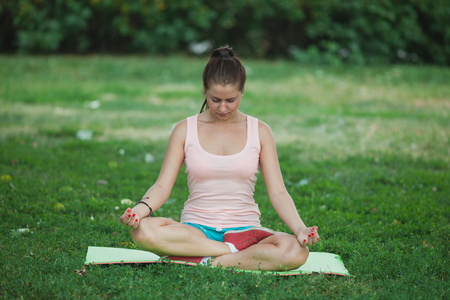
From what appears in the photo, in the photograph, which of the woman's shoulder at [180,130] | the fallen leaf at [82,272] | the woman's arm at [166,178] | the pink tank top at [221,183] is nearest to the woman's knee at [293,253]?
the pink tank top at [221,183]

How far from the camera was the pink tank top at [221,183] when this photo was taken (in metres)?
3.61

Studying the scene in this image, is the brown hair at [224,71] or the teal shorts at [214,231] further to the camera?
the teal shorts at [214,231]

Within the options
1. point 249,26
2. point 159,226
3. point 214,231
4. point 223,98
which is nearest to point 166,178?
point 159,226

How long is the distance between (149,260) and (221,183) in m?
0.68

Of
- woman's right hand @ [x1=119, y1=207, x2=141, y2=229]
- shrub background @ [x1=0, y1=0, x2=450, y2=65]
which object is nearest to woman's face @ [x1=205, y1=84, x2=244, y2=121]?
woman's right hand @ [x1=119, y1=207, x2=141, y2=229]

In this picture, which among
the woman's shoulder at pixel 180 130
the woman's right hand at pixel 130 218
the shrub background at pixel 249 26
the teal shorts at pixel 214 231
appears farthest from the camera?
the shrub background at pixel 249 26

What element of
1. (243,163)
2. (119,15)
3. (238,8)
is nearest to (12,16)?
(119,15)

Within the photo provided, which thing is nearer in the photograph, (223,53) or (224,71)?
(224,71)

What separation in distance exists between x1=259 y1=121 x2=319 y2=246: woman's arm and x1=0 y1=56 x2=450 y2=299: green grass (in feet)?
1.15

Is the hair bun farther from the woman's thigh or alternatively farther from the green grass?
the green grass

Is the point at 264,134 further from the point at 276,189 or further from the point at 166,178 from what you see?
the point at 166,178

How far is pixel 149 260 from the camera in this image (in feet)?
11.6

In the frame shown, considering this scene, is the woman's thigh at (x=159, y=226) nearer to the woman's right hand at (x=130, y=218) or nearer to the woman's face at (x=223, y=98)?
the woman's right hand at (x=130, y=218)

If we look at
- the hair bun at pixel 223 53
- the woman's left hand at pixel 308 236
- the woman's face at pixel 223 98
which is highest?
the hair bun at pixel 223 53
